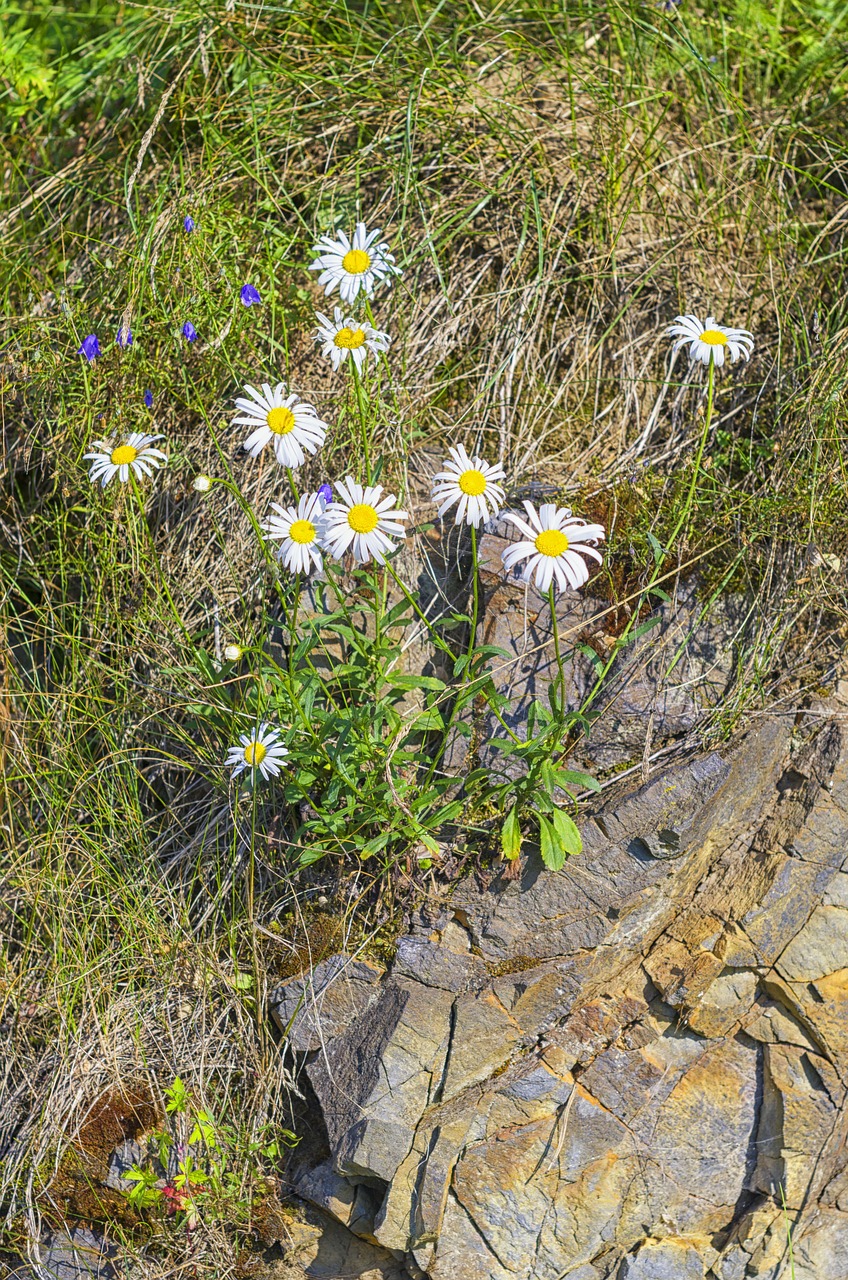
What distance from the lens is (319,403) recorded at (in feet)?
9.18

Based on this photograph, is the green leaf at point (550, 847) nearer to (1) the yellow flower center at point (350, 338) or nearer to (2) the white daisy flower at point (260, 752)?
(2) the white daisy flower at point (260, 752)

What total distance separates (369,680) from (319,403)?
0.90 metres

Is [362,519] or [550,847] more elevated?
[362,519]

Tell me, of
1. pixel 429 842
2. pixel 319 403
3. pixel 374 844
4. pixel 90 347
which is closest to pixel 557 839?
pixel 429 842

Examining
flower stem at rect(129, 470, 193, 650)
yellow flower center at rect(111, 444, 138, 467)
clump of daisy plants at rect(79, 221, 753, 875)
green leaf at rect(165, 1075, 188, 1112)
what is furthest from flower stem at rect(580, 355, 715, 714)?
green leaf at rect(165, 1075, 188, 1112)

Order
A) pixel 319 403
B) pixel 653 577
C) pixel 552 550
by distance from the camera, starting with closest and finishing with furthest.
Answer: pixel 552 550
pixel 653 577
pixel 319 403

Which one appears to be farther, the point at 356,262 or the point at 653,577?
the point at 653,577

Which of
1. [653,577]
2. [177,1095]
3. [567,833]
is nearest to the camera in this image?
[567,833]

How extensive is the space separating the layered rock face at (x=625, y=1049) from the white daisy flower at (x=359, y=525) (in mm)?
849

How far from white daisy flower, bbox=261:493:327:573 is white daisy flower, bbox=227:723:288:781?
0.39 meters

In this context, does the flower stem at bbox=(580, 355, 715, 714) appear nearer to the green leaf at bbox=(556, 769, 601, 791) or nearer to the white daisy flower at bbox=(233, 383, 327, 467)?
the green leaf at bbox=(556, 769, 601, 791)

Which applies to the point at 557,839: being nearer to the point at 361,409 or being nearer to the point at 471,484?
the point at 471,484

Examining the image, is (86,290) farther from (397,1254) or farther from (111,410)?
(397,1254)

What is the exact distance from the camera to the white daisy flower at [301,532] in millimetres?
2049
